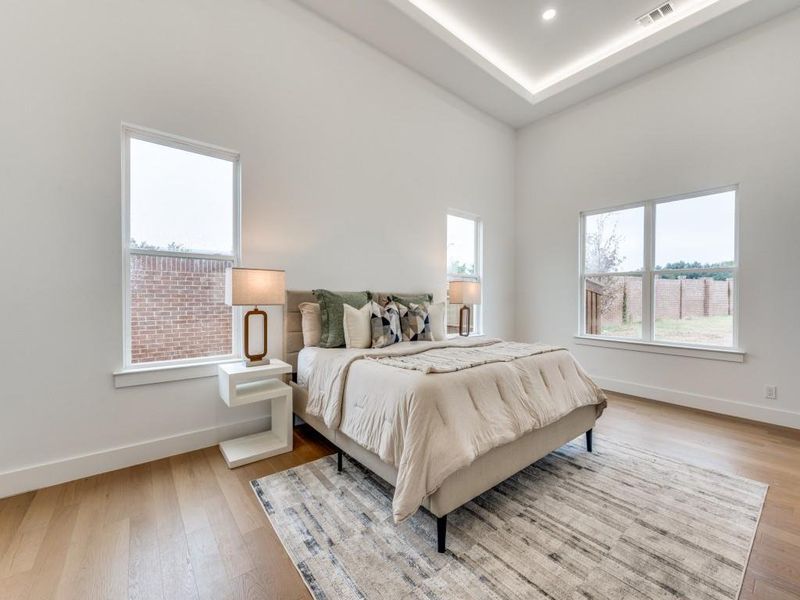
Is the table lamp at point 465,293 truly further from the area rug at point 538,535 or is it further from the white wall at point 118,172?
the area rug at point 538,535

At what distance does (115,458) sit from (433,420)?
2.21 m

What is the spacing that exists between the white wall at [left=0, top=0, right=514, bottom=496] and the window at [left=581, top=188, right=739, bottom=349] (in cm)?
258

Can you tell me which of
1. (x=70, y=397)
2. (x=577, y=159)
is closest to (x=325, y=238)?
(x=70, y=397)

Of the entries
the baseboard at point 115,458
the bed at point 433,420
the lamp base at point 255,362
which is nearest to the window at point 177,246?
the lamp base at point 255,362

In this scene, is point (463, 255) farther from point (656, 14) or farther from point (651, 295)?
point (656, 14)

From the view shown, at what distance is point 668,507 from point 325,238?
10.2 ft

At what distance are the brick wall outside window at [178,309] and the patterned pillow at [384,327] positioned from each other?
118cm

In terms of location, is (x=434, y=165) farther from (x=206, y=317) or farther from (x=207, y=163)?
(x=206, y=317)

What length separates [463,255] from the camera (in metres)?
4.65

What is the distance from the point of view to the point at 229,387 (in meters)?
2.28

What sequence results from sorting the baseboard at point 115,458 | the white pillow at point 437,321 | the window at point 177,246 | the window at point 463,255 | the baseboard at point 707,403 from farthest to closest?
the window at point 463,255 → the white pillow at point 437,321 → the baseboard at point 707,403 → the window at point 177,246 → the baseboard at point 115,458

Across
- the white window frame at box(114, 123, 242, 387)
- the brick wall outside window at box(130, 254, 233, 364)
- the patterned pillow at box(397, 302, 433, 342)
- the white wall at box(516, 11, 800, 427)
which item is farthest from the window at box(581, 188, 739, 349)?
the brick wall outside window at box(130, 254, 233, 364)

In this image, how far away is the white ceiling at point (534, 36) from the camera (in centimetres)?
308

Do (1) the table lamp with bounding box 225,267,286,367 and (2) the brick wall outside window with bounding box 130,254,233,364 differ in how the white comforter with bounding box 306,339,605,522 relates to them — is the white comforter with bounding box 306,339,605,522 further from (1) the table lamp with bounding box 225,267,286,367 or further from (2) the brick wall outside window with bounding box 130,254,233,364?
(2) the brick wall outside window with bounding box 130,254,233,364
